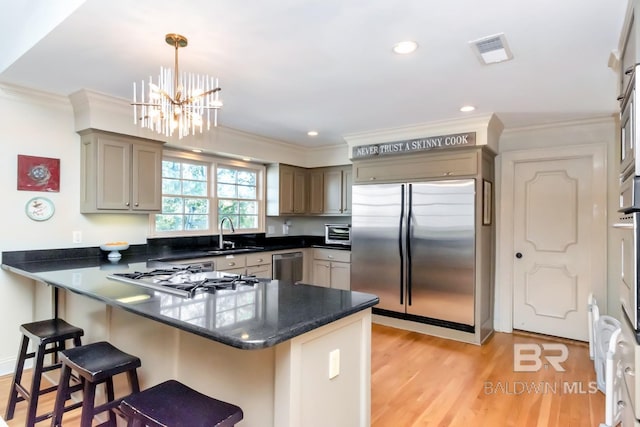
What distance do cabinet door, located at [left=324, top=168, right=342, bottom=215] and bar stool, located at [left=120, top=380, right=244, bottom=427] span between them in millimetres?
3965

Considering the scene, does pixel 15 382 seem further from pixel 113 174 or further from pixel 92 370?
pixel 113 174

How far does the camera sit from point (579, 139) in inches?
149

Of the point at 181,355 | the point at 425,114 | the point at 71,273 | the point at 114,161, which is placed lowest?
the point at 181,355

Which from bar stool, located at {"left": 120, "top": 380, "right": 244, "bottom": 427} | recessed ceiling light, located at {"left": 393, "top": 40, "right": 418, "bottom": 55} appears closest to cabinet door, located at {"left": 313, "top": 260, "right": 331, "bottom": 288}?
recessed ceiling light, located at {"left": 393, "top": 40, "right": 418, "bottom": 55}

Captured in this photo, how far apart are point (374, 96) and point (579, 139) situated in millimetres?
2363

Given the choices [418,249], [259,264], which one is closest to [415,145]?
[418,249]

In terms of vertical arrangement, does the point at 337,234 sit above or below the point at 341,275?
above

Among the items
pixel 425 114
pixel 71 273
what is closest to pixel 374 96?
pixel 425 114

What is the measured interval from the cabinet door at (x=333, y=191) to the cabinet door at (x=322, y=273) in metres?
0.76

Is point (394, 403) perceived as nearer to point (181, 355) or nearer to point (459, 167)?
point (181, 355)

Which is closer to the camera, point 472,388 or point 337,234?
point 472,388

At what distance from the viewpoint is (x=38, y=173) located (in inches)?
122

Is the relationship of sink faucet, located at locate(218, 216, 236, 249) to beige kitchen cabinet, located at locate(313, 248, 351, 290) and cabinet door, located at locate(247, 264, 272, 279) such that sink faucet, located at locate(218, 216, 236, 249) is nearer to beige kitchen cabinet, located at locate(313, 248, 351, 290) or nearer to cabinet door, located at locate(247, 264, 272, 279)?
cabinet door, located at locate(247, 264, 272, 279)

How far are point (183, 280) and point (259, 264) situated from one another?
2.35m
